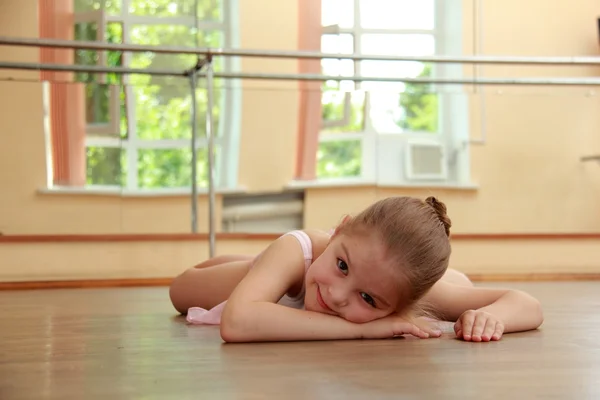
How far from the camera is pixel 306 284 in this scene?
3.92 feet

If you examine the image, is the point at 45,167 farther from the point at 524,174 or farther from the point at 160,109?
the point at 524,174

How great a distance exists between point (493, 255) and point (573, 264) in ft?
1.01

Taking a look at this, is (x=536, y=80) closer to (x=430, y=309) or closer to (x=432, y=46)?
(x=432, y=46)

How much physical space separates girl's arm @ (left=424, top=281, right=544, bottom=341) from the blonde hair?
0.15 meters

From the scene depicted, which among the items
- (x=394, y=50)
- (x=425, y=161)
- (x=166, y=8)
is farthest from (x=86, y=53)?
(x=394, y=50)

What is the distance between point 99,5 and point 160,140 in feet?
2.87

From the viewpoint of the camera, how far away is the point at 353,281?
112 cm

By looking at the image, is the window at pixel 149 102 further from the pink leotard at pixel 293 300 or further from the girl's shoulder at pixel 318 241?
the girl's shoulder at pixel 318 241

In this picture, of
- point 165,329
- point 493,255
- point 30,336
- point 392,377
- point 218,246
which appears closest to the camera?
point 392,377

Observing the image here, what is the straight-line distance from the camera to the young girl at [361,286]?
111 cm

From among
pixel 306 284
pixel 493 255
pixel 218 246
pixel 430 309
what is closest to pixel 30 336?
pixel 306 284

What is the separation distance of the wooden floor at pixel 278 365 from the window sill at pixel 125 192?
1380 mm

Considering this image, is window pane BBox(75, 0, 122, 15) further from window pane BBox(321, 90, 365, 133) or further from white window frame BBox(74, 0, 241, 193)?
window pane BBox(321, 90, 365, 133)

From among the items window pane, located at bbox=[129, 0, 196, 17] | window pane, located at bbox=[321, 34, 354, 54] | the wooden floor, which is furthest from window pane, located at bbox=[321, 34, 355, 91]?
the wooden floor
